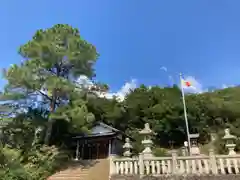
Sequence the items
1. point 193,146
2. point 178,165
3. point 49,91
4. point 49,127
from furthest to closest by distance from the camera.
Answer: point 49,127, point 49,91, point 193,146, point 178,165

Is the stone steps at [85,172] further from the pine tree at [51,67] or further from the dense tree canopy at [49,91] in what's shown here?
the pine tree at [51,67]

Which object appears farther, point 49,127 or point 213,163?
point 49,127

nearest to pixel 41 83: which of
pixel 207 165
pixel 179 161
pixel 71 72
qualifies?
pixel 71 72

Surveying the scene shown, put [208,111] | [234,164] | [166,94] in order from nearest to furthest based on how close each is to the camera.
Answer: [234,164]
[208,111]
[166,94]

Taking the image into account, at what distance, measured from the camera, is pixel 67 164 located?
13719 mm

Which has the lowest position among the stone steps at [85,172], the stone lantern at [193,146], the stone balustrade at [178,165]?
the stone steps at [85,172]

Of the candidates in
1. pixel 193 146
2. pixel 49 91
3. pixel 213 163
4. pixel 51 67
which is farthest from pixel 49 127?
pixel 213 163

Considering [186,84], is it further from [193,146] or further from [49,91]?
[49,91]

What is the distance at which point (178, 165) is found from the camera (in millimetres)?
8195

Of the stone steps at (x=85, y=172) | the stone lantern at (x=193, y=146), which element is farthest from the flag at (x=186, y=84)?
the stone steps at (x=85, y=172)

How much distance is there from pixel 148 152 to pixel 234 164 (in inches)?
149

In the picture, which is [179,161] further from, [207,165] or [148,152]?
[148,152]

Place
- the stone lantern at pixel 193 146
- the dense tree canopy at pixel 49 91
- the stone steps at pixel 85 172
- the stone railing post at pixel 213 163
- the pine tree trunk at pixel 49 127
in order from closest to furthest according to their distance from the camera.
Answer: the stone railing post at pixel 213 163, the stone steps at pixel 85 172, the stone lantern at pixel 193 146, the dense tree canopy at pixel 49 91, the pine tree trunk at pixel 49 127

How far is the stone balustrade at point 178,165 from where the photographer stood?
7652mm
